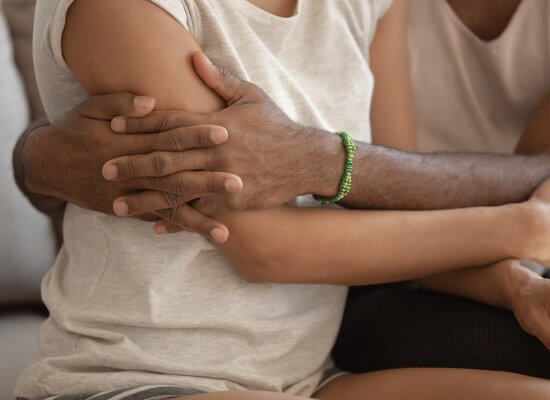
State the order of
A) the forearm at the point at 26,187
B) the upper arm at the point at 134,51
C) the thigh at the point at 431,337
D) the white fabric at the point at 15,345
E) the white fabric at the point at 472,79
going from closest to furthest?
1. the upper arm at the point at 134,51
2. the thigh at the point at 431,337
3. the forearm at the point at 26,187
4. the white fabric at the point at 15,345
5. the white fabric at the point at 472,79

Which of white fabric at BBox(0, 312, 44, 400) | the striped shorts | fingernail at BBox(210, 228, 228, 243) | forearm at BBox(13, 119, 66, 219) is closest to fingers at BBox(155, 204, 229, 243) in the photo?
fingernail at BBox(210, 228, 228, 243)

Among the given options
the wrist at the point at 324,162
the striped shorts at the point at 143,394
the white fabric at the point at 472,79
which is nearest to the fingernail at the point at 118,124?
the wrist at the point at 324,162

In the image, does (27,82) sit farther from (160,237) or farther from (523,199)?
(523,199)

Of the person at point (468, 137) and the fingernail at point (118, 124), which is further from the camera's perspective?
the person at point (468, 137)

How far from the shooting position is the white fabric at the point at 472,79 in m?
1.54

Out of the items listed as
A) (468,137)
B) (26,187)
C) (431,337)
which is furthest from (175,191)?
(468,137)

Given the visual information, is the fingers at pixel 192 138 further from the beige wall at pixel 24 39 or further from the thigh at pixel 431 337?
the beige wall at pixel 24 39

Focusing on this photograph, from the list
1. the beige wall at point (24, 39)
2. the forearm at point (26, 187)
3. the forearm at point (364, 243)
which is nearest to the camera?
the forearm at point (364, 243)

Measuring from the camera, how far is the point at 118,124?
1019 millimetres

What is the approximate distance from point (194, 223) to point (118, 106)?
18 centimetres

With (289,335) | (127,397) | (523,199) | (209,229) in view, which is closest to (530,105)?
(523,199)

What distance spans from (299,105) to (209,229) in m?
0.28

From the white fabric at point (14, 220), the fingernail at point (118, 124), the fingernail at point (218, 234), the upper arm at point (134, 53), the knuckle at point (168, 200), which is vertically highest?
the upper arm at point (134, 53)

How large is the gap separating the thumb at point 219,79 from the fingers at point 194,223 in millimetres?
159
